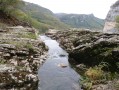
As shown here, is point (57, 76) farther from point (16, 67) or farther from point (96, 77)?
point (16, 67)

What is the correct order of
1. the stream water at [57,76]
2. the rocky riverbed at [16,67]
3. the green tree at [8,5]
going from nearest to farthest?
the rocky riverbed at [16,67] < the stream water at [57,76] < the green tree at [8,5]

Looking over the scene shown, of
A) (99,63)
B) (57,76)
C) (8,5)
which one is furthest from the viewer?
(8,5)

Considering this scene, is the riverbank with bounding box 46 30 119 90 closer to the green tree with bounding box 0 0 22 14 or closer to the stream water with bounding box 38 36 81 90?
the stream water with bounding box 38 36 81 90

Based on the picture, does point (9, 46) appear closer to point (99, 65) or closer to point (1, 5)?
point (99, 65)

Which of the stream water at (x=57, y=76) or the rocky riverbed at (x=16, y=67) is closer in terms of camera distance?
the rocky riverbed at (x=16, y=67)

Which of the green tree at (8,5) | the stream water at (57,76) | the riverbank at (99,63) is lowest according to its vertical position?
the stream water at (57,76)

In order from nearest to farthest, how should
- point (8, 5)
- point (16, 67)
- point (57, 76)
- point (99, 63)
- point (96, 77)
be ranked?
point (16, 67) < point (96, 77) < point (57, 76) < point (99, 63) < point (8, 5)

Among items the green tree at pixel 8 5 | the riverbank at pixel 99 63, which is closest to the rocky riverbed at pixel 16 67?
the riverbank at pixel 99 63

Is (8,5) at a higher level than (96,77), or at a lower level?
higher

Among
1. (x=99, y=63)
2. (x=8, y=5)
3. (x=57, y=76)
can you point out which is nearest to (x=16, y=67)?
(x=57, y=76)

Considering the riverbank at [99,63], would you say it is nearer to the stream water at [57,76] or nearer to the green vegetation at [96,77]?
the green vegetation at [96,77]

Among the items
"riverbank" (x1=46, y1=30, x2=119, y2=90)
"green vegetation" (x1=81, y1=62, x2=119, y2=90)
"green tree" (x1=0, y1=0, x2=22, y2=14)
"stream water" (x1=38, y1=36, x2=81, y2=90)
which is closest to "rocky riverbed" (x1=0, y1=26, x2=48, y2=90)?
"stream water" (x1=38, y1=36, x2=81, y2=90)

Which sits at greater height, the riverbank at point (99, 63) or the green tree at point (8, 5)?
the green tree at point (8, 5)

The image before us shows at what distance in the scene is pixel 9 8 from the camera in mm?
64875
